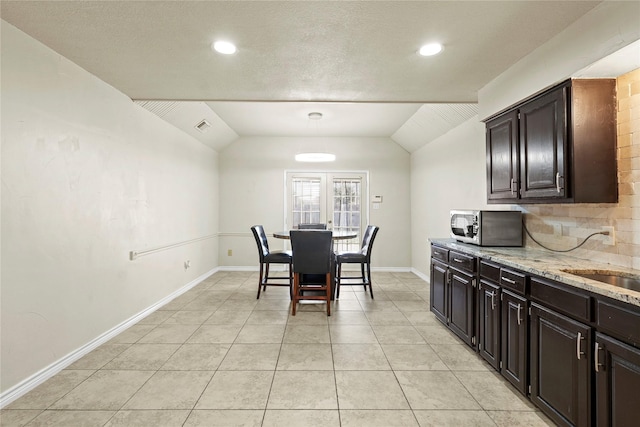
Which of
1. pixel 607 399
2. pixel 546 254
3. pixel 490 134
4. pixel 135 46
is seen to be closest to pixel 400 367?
pixel 607 399

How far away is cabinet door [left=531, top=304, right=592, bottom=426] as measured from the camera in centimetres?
152

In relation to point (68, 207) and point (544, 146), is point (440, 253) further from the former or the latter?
point (68, 207)

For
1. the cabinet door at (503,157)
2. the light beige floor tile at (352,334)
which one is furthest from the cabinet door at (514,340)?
the light beige floor tile at (352,334)

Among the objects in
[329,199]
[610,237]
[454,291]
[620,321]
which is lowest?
[454,291]

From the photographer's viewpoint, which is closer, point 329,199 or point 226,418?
point 226,418

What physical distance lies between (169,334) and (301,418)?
1.87m

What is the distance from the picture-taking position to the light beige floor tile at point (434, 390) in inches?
77.8

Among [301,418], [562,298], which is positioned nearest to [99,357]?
[301,418]

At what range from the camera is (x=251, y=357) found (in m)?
2.60

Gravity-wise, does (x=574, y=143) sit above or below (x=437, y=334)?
above

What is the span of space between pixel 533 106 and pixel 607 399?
6.13 ft

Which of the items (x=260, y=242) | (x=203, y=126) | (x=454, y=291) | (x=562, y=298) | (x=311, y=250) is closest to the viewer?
(x=562, y=298)

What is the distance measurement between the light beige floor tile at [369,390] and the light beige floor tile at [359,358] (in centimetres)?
7

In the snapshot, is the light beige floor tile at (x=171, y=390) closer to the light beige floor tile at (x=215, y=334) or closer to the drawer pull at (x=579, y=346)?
Answer: the light beige floor tile at (x=215, y=334)
